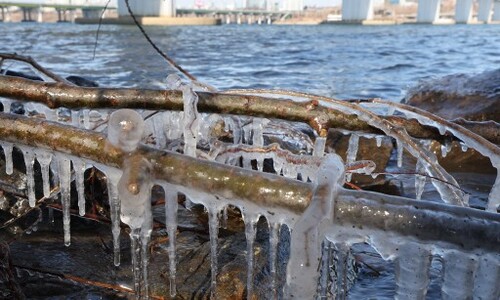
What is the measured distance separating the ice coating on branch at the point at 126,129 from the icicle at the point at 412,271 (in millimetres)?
839

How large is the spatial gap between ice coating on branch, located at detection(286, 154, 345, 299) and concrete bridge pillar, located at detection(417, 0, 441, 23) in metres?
123

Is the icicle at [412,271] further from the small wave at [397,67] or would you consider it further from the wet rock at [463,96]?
the small wave at [397,67]

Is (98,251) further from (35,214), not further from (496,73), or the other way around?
(496,73)

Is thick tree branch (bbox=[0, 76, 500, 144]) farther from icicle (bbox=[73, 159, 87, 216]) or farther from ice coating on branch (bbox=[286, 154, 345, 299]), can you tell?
ice coating on branch (bbox=[286, 154, 345, 299])

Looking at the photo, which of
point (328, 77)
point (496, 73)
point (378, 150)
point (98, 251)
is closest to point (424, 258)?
point (98, 251)

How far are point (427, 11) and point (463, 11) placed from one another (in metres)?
10.6

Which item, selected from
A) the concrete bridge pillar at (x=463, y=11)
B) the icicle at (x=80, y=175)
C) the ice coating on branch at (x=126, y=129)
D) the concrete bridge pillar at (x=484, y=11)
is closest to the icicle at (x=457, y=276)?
the ice coating on branch at (x=126, y=129)

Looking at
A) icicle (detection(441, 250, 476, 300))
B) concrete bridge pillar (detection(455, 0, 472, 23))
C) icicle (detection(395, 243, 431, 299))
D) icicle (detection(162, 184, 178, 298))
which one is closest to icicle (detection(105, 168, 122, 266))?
icicle (detection(162, 184, 178, 298))

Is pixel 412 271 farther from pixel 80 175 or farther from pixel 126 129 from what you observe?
pixel 80 175

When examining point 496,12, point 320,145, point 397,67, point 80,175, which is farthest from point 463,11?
point 80,175

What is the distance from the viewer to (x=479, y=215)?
127 centimetres

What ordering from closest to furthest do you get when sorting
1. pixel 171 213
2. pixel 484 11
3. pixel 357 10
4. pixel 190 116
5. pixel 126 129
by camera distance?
pixel 126 129, pixel 171 213, pixel 190 116, pixel 357 10, pixel 484 11

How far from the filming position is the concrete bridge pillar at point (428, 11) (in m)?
114

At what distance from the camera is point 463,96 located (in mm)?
7898
